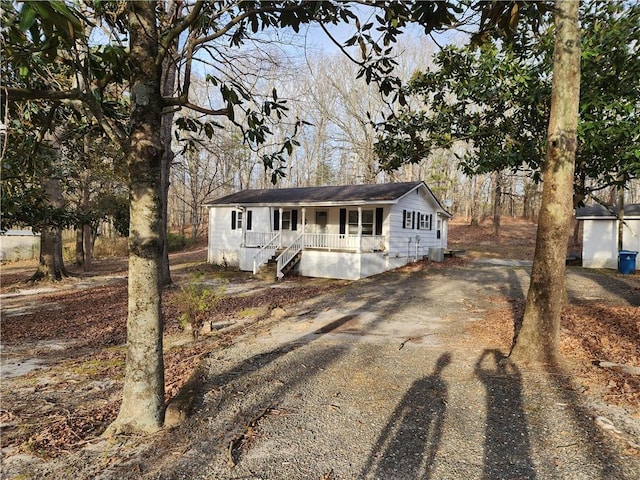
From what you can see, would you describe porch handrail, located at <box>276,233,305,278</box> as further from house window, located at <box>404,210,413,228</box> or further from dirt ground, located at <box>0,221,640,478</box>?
house window, located at <box>404,210,413,228</box>

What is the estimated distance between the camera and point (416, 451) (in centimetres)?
309

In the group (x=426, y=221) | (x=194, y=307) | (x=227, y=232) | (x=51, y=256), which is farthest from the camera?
(x=426, y=221)

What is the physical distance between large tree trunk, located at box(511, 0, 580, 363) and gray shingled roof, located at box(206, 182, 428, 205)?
36.5 feet

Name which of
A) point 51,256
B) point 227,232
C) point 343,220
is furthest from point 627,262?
point 51,256

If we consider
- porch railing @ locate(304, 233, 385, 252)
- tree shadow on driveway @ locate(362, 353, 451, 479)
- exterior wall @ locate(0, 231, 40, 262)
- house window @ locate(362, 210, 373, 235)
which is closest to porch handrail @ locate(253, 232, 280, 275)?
porch railing @ locate(304, 233, 385, 252)

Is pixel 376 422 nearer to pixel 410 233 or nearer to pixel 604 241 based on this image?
pixel 410 233

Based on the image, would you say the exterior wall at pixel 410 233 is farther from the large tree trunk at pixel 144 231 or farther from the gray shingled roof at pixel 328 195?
the large tree trunk at pixel 144 231

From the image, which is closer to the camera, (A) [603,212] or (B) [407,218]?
(A) [603,212]

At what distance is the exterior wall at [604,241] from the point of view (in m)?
17.6

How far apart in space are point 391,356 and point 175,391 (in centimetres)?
295

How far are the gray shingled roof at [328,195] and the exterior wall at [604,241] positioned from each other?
8016 mm

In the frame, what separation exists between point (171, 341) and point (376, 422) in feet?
17.1

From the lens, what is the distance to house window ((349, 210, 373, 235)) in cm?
1811

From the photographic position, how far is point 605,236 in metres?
18.1
